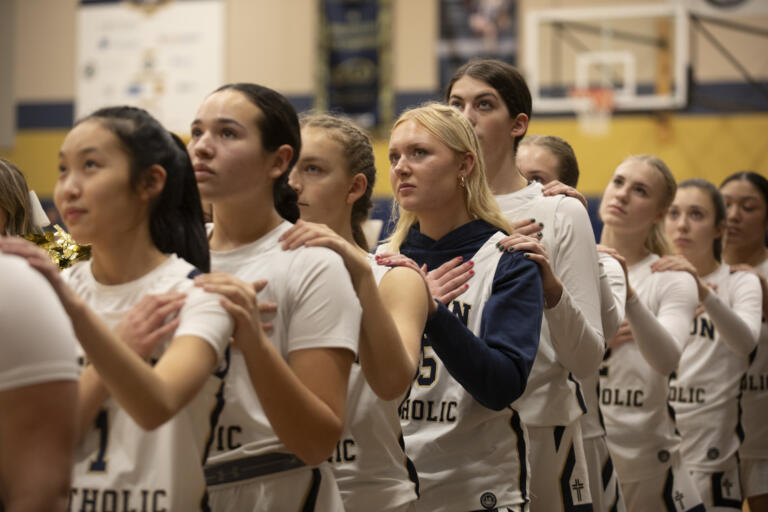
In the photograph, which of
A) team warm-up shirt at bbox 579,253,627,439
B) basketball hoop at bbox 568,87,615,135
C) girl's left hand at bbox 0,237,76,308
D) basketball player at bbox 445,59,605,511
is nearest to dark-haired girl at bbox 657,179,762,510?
team warm-up shirt at bbox 579,253,627,439

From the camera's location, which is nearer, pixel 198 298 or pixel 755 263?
pixel 198 298

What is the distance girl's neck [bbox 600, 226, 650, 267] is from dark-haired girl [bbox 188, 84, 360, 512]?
7.79ft

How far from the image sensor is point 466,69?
325 cm

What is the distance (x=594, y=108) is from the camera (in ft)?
32.7

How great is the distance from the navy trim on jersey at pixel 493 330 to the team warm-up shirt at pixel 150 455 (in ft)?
2.51

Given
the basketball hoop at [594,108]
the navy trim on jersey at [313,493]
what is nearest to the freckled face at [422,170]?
the navy trim on jersey at [313,493]

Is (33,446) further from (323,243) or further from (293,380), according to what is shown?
(323,243)

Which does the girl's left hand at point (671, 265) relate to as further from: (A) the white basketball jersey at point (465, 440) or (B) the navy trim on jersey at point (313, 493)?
(B) the navy trim on jersey at point (313, 493)

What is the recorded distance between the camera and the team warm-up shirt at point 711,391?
15.3ft

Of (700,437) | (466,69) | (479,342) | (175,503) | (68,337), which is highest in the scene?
(466,69)

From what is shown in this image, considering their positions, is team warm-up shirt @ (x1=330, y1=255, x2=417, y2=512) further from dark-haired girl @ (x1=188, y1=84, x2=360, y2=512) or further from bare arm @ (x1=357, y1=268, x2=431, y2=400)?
dark-haired girl @ (x1=188, y1=84, x2=360, y2=512)

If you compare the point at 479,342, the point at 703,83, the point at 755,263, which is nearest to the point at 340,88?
the point at 703,83

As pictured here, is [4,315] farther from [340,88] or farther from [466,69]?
[340,88]

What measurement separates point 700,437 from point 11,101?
9.21 meters
